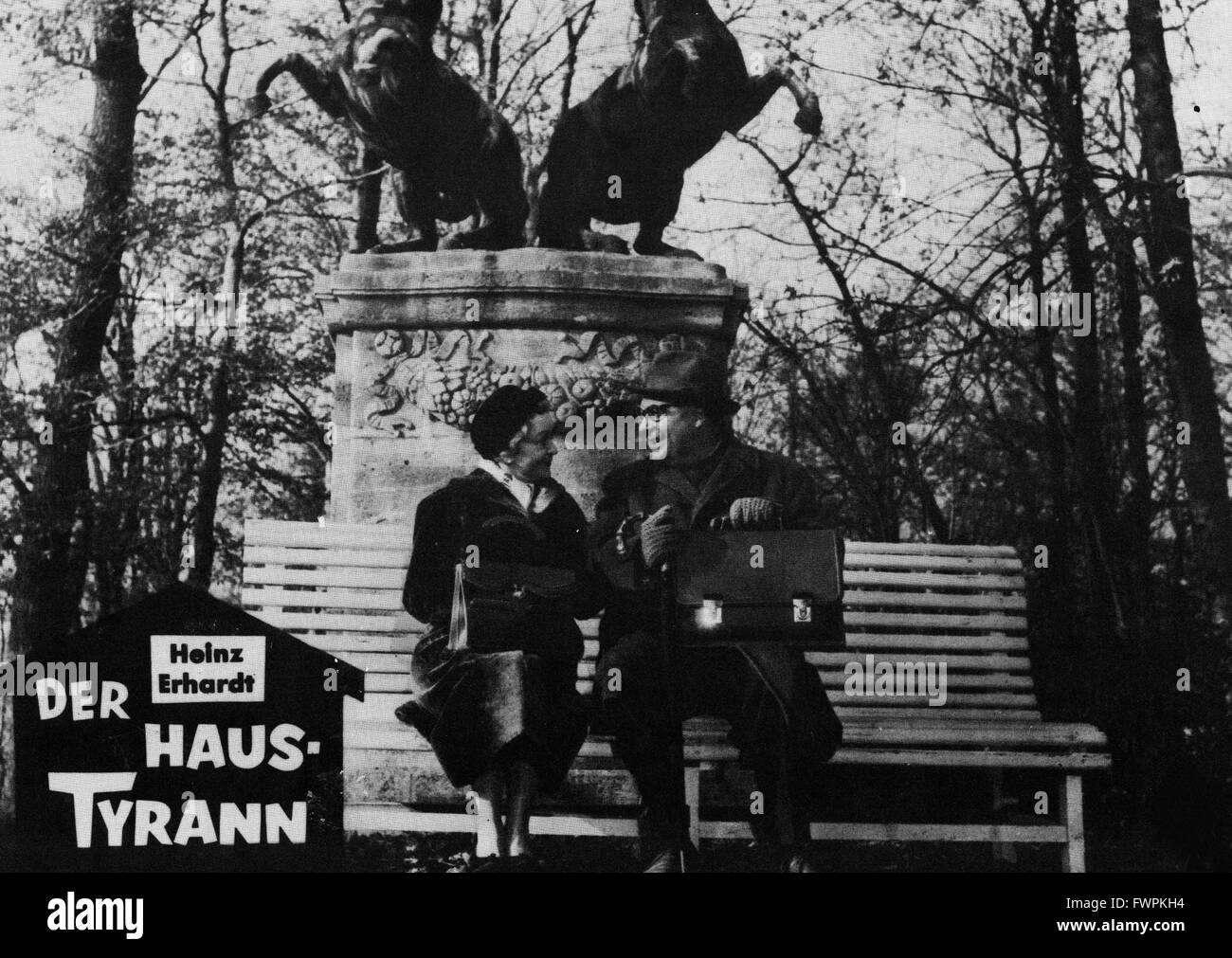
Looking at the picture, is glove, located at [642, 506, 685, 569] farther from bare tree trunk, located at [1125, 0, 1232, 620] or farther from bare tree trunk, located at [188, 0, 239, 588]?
bare tree trunk, located at [188, 0, 239, 588]

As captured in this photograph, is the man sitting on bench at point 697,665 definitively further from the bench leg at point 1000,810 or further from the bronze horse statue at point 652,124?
the bronze horse statue at point 652,124

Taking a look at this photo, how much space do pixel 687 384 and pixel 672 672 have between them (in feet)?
3.35

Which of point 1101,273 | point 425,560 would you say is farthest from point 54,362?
point 1101,273

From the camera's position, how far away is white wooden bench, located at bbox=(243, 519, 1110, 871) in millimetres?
6477

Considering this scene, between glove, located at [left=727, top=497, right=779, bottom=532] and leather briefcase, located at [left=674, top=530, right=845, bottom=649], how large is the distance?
0.03 metres

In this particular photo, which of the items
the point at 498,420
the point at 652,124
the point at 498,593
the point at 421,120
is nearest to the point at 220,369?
the point at 421,120

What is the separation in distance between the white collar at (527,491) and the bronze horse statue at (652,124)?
109cm

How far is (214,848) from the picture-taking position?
6.38 m

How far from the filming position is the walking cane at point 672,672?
635cm

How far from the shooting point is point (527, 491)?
673 centimetres

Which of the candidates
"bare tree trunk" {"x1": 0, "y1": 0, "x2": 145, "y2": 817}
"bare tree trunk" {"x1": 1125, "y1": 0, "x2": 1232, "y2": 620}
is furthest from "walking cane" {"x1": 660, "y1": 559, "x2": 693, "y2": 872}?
"bare tree trunk" {"x1": 0, "y1": 0, "x2": 145, "y2": 817}

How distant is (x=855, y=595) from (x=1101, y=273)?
258 centimetres

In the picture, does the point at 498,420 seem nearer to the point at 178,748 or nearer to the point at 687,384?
the point at 687,384
